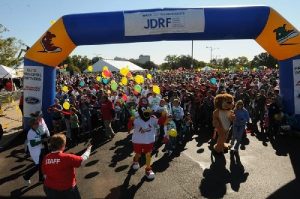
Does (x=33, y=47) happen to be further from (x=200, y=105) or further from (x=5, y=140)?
(x=200, y=105)

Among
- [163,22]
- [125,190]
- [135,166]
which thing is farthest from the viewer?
[163,22]

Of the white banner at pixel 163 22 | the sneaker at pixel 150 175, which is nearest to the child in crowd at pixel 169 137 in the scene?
the sneaker at pixel 150 175

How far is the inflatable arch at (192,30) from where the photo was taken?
10977 mm

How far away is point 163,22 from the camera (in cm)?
1134

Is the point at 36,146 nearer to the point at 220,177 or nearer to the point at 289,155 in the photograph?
the point at 220,177

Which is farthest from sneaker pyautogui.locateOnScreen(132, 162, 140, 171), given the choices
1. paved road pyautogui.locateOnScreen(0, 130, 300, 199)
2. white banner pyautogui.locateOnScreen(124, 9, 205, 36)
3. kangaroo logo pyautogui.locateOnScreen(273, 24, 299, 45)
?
kangaroo logo pyautogui.locateOnScreen(273, 24, 299, 45)

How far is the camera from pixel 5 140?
12.0 meters

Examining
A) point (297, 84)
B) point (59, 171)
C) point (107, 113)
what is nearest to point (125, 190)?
point (59, 171)

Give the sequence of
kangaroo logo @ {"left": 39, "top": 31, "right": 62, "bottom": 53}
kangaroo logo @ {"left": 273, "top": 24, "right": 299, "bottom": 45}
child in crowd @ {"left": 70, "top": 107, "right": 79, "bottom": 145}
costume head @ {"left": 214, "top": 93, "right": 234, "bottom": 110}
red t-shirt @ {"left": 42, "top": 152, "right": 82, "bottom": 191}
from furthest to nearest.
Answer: kangaroo logo @ {"left": 39, "top": 31, "right": 62, "bottom": 53} < child in crowd @ {"left": 70, "top": 107, "right": 79, "bottom": 145} < kangaroo logo @ {"left": 273, "top": 24, "right": 299, "bottom": 45} < costume head @ {"left": 214, "top": 93, "right": 234, "bottom": 110} < red t-shirt @ {"left": 42, "top": 152, "right": 82, "bottom": 191}

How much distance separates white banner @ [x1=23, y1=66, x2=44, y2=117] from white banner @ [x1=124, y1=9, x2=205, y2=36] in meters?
3.84

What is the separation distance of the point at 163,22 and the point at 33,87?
5552 mm

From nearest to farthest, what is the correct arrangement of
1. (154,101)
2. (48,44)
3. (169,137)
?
(169,137), (48,44), (154,101)

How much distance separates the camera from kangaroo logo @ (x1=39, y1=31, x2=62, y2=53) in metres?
11.8

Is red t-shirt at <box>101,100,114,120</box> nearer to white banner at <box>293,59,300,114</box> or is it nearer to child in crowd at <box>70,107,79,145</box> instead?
child in crowd at <box>70,107,79,145</box>
